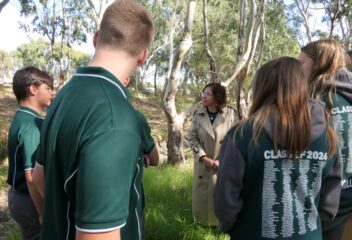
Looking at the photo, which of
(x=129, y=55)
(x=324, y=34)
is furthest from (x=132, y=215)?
(x=324, y=34)

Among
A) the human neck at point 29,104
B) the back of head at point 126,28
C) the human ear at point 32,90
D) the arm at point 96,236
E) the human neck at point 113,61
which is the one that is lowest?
the arm at point 96,236

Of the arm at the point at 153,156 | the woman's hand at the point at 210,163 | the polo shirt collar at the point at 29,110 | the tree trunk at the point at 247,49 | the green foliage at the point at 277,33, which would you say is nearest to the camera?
the arm at the point at 153,156

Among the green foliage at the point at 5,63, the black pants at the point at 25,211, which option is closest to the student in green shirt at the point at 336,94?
the black pants at the point at 25,211

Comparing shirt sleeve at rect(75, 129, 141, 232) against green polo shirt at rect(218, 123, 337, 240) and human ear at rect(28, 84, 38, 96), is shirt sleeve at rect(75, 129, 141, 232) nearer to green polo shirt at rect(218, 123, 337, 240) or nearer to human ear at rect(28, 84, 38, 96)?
green polo shirt at rect(218, 123, 337, 240)

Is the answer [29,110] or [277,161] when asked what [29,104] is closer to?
[29,110]

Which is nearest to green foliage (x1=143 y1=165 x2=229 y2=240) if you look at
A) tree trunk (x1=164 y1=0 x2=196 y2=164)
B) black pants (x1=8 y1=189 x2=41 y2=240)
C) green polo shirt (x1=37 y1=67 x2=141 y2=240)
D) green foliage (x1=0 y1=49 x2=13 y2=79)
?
black pants (x1=8 y1=189 x2=41 y2=240)

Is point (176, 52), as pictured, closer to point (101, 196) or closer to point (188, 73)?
point (101, 196)

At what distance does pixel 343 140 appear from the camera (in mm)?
2158

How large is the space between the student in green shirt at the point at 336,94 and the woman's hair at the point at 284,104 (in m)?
0.44

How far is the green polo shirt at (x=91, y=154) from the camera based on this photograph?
1020mm

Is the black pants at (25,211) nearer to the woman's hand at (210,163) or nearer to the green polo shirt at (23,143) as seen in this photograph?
the green polo shirt at (23,143)

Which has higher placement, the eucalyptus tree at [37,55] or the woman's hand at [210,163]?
the eucalyptus tree at [37,55]

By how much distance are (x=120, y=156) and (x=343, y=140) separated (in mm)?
1559

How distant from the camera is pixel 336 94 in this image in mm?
2184
